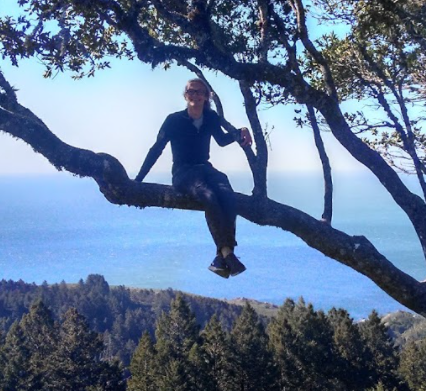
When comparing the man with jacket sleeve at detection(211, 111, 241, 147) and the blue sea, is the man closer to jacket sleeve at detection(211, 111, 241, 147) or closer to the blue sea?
jacket sleeve at detection(211, 111, 241, 147)

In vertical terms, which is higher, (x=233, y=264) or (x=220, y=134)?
(x=220, y=134)

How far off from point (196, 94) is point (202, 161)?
54 cm

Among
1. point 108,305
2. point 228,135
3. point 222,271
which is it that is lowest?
point 108,305

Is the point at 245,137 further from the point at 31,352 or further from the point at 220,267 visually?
the point at 31,352

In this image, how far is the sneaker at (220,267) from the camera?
4.68 metres

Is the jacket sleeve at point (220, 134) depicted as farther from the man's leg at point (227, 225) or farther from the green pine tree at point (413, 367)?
the green pine tree at point (413, 367)

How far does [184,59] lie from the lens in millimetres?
5469

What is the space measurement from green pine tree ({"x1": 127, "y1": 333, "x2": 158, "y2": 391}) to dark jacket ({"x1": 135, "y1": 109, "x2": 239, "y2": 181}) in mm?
15878

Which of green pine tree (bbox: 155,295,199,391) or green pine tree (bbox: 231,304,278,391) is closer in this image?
green pine tree (bbox: 155,295,199,391)

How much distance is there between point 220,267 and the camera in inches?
184

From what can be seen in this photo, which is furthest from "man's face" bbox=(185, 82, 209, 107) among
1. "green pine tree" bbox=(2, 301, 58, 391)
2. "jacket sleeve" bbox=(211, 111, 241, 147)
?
"green pine tree" bbox=(2, 301, 58, 391)

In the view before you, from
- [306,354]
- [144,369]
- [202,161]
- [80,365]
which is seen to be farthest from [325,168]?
[80,365]

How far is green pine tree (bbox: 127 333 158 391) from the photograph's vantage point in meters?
20.3

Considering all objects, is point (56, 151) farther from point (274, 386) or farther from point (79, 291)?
point (79, 291)
